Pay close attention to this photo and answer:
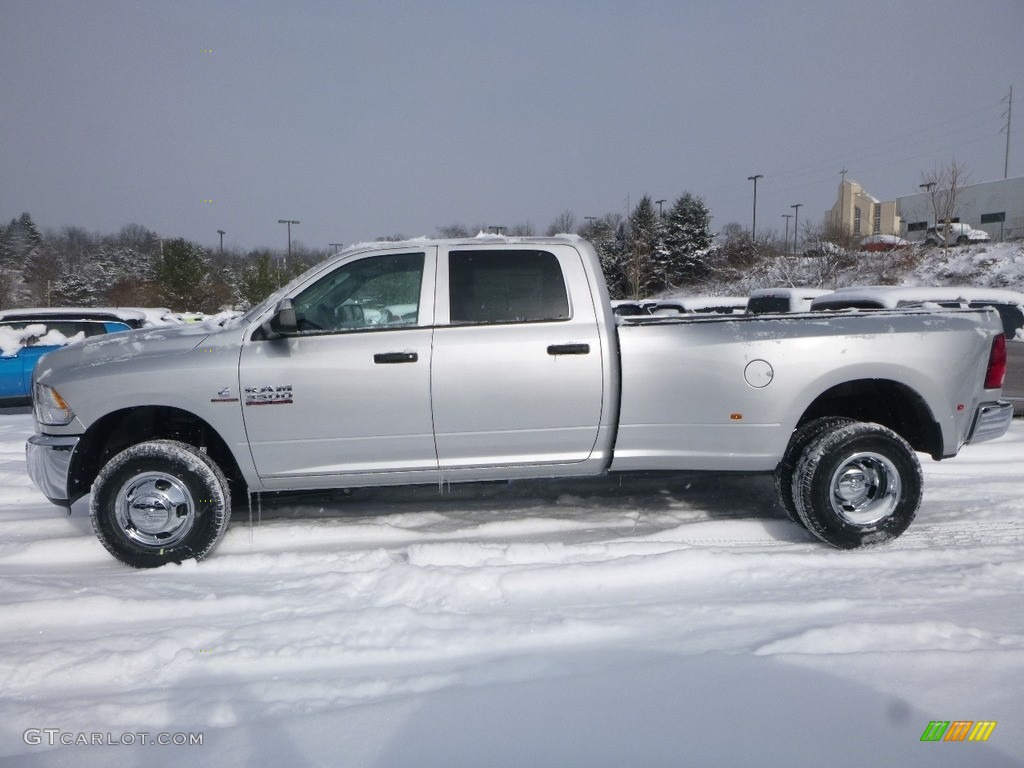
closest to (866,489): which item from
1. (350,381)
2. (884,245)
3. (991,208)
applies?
(350,381)

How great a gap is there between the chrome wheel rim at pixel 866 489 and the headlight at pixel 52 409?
4.68 m

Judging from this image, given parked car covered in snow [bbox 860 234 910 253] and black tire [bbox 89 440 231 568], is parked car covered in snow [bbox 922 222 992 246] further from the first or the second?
black tire [bbox 89 440 231 568]

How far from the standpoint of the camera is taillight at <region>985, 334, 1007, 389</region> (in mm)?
4570

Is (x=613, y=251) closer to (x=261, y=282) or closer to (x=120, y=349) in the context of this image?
(x=261, y=282)

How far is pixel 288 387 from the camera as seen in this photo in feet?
14.1

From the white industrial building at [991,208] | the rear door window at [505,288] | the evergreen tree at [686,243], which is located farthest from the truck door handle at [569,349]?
the white industrial building at [991,208]

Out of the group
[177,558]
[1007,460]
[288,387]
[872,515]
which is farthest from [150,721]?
[1007,460]

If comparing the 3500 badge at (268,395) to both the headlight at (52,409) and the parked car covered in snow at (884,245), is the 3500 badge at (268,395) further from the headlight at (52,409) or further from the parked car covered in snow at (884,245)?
the parked car covered in snow at (884,245)

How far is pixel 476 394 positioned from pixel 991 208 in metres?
51.6

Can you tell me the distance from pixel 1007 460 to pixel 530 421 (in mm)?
5170

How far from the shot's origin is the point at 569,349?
4.39 meters

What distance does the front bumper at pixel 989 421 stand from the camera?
4637mm

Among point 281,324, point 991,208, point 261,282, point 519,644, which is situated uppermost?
point 991,208

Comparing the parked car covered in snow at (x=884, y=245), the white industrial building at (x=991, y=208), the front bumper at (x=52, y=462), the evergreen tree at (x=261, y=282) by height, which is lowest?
the front bumper at (x=52, y=462)
